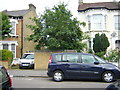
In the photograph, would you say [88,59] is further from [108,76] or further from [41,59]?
[41,59]

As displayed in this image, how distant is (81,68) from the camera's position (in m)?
9.90

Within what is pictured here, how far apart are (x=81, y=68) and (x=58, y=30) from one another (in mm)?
5410

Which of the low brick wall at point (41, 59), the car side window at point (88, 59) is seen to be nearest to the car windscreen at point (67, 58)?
the car side window at point (88, 59)

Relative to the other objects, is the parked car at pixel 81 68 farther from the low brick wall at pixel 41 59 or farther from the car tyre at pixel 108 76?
the low brick wall at pixel 41 59

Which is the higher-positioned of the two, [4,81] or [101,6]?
[101,6]

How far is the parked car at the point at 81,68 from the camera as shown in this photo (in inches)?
386

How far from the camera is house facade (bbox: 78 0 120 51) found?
2228cm

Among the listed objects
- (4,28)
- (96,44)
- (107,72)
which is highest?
(4,28)

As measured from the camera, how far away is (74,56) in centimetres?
1030

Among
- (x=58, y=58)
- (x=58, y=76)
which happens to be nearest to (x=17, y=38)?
(x=58, y=58)

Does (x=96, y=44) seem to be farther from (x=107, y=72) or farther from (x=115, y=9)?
(x=107, y=72)

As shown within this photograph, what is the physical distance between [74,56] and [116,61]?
6806 mm

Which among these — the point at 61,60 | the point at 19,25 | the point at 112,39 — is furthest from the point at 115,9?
the point at 61,60

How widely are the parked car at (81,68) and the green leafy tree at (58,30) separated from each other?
404cm
